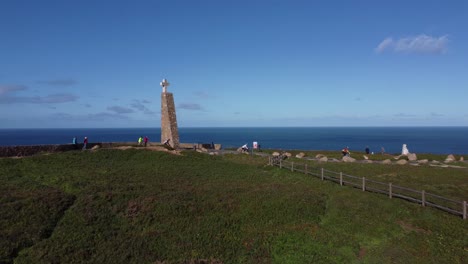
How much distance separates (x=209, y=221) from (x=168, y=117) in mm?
25458

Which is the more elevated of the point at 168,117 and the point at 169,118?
the point at 168,117

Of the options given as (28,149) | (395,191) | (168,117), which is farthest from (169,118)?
(395,191)

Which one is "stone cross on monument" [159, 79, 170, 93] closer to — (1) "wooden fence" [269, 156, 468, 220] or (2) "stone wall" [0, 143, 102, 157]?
(2) "stone wall" [0, 143, 102, 157]

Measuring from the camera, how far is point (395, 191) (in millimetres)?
24031

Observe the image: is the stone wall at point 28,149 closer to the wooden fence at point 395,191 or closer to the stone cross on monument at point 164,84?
the stone cross on monument at point 164,84

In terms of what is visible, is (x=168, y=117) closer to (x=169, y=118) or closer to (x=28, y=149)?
(x=169, y=118)

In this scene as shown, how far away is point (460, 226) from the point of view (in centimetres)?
1727

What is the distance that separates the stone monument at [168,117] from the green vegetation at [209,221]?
14.8 m

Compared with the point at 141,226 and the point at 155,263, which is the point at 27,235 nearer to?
the point at 141,226

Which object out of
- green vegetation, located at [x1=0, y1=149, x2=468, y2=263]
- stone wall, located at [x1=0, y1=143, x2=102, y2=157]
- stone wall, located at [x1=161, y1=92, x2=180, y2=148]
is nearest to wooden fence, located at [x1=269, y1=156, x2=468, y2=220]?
green vegetation, located at [x1=0, y1=149, x2=468, y2=263]

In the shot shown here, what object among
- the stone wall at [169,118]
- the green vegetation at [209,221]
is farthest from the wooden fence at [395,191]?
the stone wall at [169,118]

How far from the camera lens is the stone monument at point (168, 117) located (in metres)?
42.1

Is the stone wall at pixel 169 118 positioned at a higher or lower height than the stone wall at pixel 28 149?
higher

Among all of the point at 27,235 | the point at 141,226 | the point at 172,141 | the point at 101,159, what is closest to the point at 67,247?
the point at 27,235
